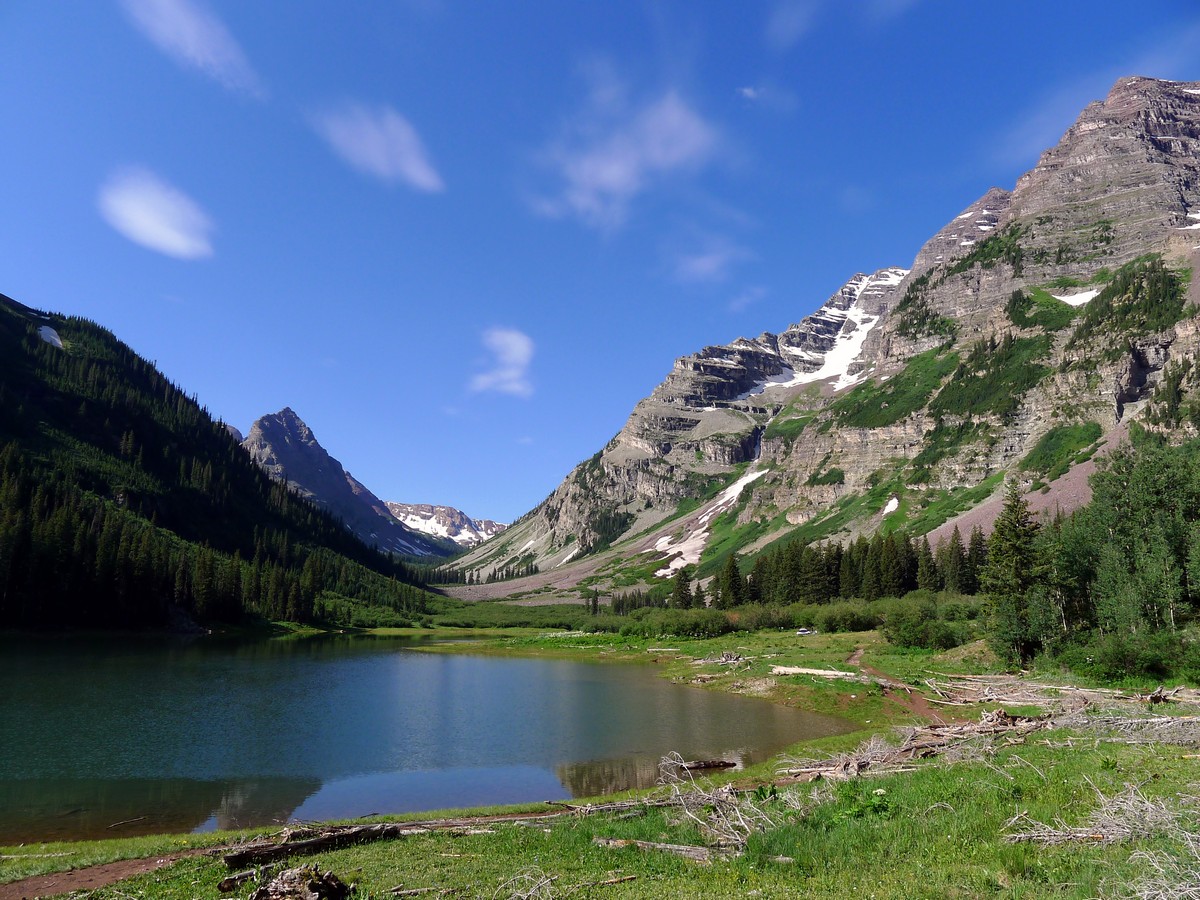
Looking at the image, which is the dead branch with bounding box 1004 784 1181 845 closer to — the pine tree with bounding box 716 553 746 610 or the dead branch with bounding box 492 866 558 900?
the dead branch with bounding box 492 866 558 900

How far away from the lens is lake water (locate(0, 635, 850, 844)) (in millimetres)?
28156

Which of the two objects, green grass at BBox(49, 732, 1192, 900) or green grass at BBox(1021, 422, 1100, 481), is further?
green grass at BBox(1021, 422, 1100, 481)

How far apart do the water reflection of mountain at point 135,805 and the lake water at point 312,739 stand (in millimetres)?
96

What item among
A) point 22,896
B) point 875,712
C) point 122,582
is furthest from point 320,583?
point 22,896

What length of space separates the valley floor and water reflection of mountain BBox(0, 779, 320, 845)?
12.2ft

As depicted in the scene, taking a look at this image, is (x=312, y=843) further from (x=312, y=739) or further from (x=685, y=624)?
(x=685, y=624)

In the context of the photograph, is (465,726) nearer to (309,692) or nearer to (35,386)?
(309,692)

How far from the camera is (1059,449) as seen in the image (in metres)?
162

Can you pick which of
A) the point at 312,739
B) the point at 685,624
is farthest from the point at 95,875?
the point at 685,624

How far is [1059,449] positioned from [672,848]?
190 m

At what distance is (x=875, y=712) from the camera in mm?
48188

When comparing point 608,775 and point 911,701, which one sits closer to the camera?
point 608,775

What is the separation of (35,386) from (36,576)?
13141cm

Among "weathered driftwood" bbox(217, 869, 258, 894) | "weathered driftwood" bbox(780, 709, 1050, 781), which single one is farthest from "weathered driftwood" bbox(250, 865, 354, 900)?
"weathered driftwood" bbox(780, 709, 1050, 781)
